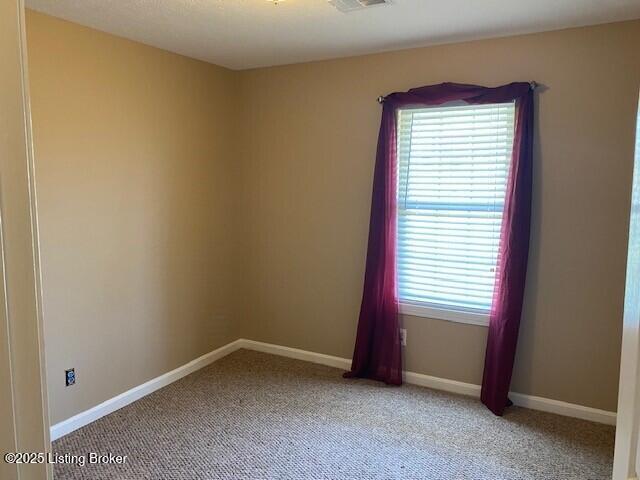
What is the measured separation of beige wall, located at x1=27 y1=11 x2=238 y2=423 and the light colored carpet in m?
0.42

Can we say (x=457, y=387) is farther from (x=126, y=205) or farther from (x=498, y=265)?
(x=126, y=205)

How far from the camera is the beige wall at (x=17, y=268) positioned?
2.00 ft

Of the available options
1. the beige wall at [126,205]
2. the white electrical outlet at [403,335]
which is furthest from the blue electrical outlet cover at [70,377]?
the white electrical outlet at [403,335]

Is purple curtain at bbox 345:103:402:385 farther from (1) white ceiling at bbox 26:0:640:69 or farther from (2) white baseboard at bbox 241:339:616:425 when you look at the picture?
(1) white ceiling at bbox 26:0:640:69

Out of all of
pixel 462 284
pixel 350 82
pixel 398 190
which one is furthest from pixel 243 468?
pixel 350 82

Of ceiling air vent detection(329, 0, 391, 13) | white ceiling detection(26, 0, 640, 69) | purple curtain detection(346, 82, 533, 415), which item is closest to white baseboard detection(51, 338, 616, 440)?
purple curtain detection(346, 82, 533, 415)

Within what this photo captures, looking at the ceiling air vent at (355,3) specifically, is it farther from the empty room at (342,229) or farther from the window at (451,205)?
the window at (451,205)

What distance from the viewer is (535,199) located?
3051 mm

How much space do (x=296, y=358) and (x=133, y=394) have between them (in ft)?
4.28

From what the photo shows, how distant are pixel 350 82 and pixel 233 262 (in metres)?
1.75

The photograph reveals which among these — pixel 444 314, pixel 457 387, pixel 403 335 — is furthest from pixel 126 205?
pixel 457 387

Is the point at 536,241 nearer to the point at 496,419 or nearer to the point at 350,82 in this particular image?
the point at 496,419

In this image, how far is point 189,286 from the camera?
3.72 m

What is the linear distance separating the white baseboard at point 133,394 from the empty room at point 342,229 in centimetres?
2
